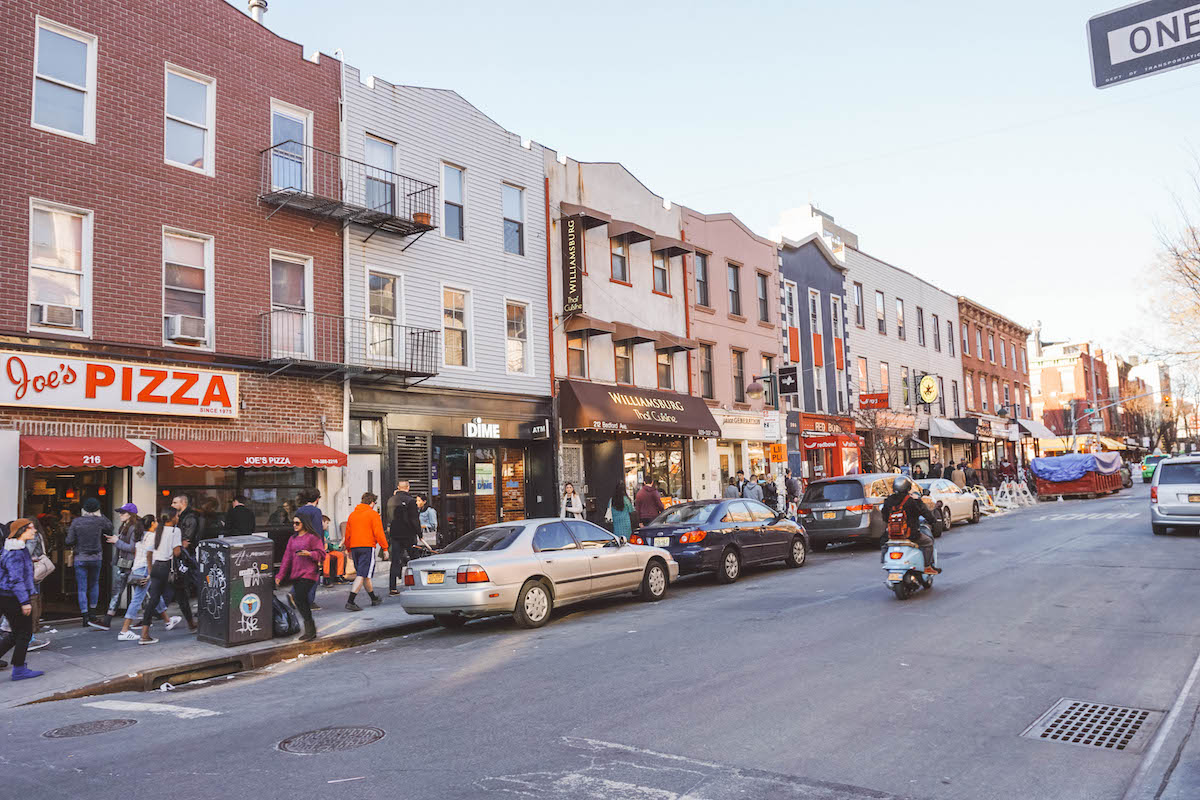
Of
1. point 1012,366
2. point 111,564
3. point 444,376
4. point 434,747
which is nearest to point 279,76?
point 444,376

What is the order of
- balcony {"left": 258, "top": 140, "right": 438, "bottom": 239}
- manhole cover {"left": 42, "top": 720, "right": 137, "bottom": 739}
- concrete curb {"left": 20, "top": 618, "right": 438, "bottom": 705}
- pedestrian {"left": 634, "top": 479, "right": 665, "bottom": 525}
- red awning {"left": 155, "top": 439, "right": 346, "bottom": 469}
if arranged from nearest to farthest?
manhole cover {"left": 42, "top": 720, "right": 137, "bottom": 739}
concrete curb {"left": 20, "top": 618, "right": 438, "bottom": 705}
red awning {"left": 155, "top": 439, "right": 346, "bottom": 469}
balcony {"left": 258, "top": 140, "right": 438, "bottom": 239}
pedestrian {"left": 634, "top": 479, "right": 665, "bottom": 525}

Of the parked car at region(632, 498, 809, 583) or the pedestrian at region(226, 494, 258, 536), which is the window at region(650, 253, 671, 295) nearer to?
the parked car at region(632, 498, 809, 583)

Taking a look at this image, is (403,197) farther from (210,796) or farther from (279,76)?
(210,796)

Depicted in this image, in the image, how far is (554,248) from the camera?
2317 centimetres

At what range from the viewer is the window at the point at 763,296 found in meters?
31.7

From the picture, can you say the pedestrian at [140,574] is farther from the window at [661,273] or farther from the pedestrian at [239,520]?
the window at [661,273]

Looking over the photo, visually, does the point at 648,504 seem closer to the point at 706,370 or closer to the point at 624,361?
the point at 624,361

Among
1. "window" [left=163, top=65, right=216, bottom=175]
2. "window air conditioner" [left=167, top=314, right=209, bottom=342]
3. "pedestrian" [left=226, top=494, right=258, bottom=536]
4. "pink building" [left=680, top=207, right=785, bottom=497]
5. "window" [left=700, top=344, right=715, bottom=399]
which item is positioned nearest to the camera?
"pedestrian" [left=226, top=494, right=258, bottom=536]

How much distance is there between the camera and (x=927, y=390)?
133ft

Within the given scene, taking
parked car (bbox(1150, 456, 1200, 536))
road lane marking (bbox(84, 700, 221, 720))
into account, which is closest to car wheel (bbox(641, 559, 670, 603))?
road lane marking (bbox(84, 700, 221, 720))

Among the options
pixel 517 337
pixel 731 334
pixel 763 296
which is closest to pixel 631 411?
pixel 517 337

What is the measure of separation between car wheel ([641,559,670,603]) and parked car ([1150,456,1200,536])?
38.5 ft

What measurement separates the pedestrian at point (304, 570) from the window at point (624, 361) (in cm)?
1441

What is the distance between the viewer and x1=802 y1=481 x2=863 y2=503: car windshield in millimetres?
20047
